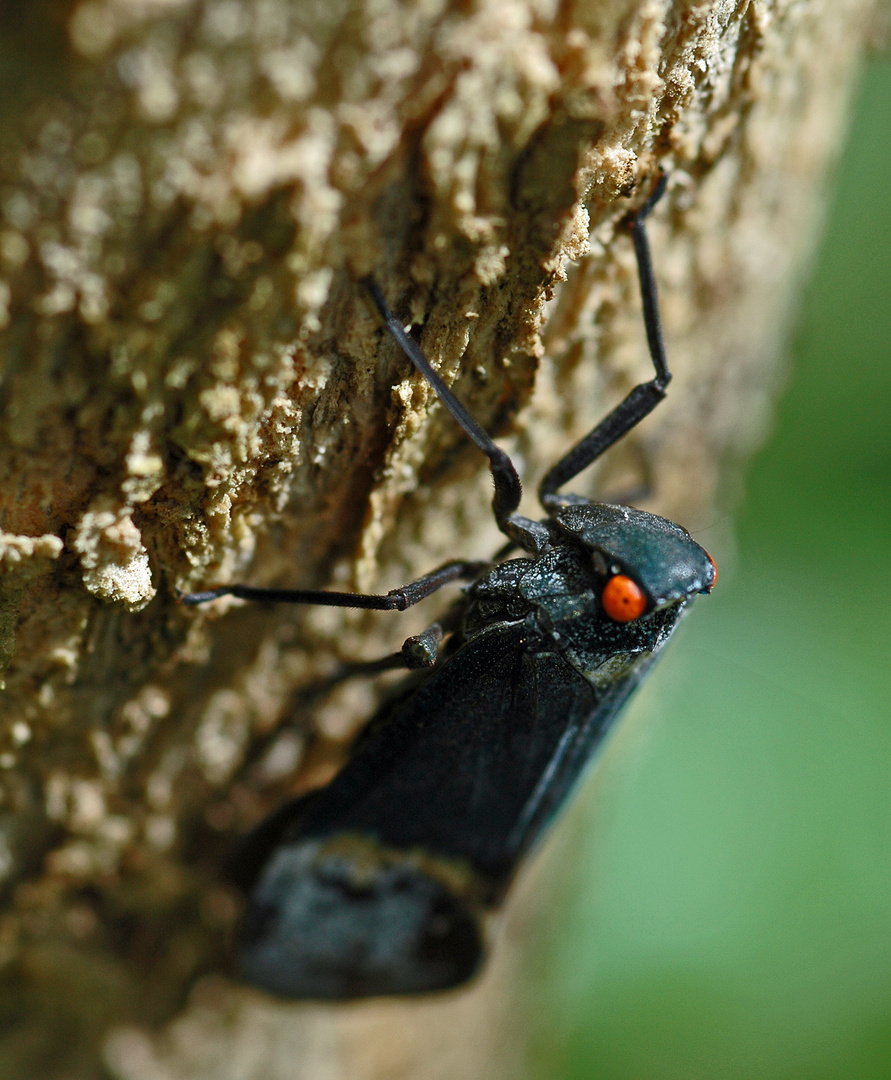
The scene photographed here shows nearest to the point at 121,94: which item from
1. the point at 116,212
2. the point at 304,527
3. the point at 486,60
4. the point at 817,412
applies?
the point at 116,212

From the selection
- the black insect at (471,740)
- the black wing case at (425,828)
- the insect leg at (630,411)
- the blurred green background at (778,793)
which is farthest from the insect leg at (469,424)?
the blurred green background at (778,793)

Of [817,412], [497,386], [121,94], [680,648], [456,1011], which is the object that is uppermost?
[817,412]

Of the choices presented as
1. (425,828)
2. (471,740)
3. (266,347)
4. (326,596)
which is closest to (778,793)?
(425,828)

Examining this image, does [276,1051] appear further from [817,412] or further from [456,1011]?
[817,412]

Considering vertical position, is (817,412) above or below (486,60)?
above

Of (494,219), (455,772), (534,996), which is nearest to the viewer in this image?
(494,219)

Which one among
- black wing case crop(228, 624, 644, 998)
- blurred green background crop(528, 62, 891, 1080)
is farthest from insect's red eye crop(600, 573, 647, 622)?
blurred green background crop(528, 62, 891, 1080)
